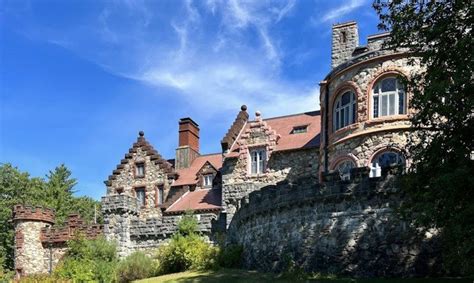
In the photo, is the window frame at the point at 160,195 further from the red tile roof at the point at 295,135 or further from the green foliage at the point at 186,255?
the green foliage at the point at 186,255

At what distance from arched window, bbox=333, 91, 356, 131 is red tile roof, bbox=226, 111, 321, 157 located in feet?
19.8

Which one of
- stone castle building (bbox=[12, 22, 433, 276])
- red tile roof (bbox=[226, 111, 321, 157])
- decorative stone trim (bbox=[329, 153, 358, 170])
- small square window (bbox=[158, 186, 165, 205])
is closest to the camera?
stone castle building (bbox=[12, 22, 433, 276])

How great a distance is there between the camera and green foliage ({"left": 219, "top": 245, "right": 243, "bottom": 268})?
25.6 m

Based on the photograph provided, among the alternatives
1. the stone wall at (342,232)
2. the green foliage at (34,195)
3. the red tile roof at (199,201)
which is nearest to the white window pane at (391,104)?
the stone wall at (342,232)

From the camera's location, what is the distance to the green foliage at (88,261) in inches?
1127

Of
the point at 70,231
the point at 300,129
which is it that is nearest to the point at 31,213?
the point at 70,231

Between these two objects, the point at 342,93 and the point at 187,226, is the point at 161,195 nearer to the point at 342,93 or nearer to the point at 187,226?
the point at 187,226

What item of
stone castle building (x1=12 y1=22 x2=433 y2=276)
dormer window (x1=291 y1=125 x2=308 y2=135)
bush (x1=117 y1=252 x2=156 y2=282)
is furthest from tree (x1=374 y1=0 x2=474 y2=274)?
dormer window (x1=291 y1=125 x2=308 y2=135)

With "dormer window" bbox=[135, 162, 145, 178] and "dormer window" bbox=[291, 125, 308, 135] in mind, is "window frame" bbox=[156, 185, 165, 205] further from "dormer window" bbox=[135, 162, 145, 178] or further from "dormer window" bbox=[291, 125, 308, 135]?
"dormer window" bbox=[291, 125, 308, 135]

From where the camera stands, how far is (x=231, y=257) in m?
25.7

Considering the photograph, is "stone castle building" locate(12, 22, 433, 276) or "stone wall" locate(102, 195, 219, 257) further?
"stone wall" locate(102, 195, 219, 257)

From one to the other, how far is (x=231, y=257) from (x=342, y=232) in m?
6.17

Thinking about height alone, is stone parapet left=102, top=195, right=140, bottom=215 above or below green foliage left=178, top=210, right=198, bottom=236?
above

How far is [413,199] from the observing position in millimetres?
16828
